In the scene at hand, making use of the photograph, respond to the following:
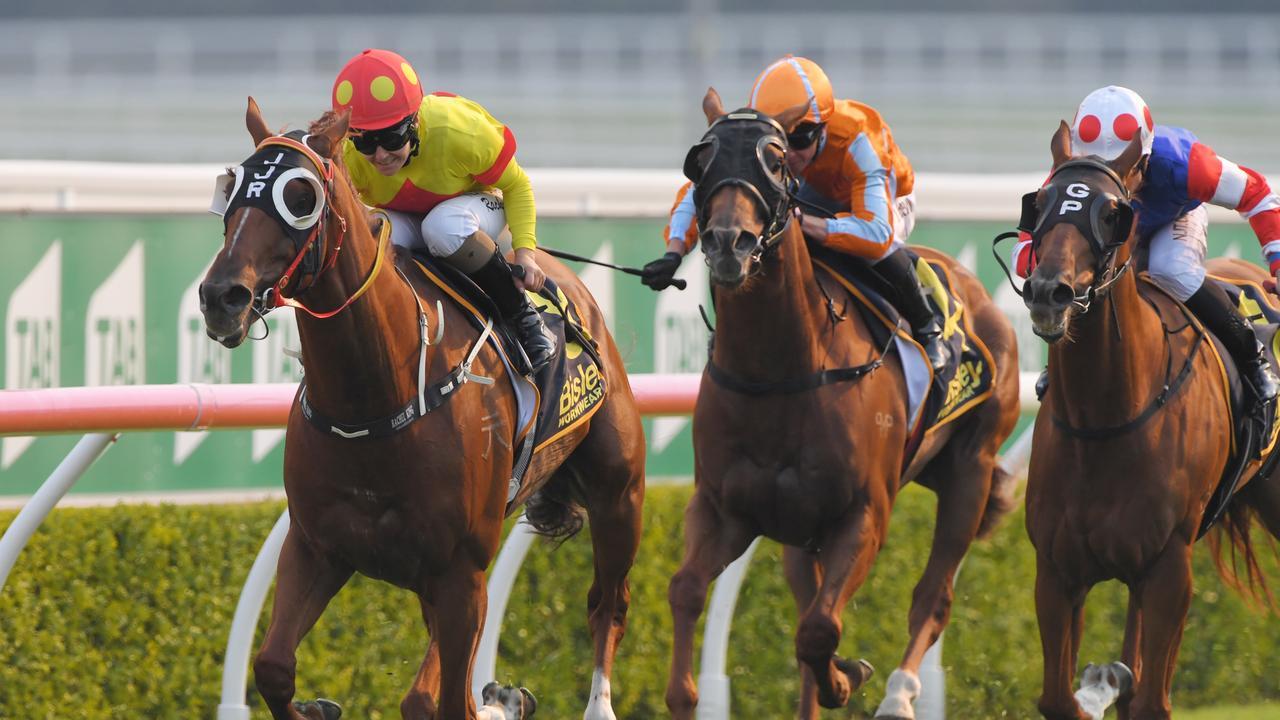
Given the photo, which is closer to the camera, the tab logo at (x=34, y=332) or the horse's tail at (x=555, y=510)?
the horse's tail at (x=555, y=510)

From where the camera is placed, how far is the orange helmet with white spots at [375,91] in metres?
4.24

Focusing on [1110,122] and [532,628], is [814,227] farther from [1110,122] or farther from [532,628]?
[532,628]

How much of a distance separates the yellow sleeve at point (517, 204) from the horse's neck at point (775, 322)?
0.51 m

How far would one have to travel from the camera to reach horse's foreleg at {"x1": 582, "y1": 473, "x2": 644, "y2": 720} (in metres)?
5.20

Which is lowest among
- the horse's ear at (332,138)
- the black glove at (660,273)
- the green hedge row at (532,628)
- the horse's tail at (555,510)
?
the green hedge row at (532,628)

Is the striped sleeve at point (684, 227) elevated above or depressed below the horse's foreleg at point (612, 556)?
above

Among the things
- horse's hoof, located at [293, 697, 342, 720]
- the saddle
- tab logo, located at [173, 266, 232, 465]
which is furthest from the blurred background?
horse's hoof, located at [293, 697, 342, 720]

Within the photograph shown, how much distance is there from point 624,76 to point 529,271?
57.2 ft

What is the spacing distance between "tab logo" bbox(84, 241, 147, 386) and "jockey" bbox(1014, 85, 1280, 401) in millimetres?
2885

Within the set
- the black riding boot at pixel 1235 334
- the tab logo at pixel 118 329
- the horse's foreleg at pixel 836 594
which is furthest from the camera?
the tab logo at pixel 118 329

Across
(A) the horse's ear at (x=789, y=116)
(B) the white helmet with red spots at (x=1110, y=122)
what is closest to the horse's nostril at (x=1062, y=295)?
(B) the white helmet with red spots at (x=1110, y=122)

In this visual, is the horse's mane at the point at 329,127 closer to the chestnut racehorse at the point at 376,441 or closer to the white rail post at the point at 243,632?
the chestnut racehorse at the point at 376,441

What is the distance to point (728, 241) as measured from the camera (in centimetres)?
438

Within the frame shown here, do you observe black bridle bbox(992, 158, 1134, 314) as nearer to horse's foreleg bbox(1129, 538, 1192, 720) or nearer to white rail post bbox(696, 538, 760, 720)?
horse's foreleg bbox(1129, 538, 1192, 720)
